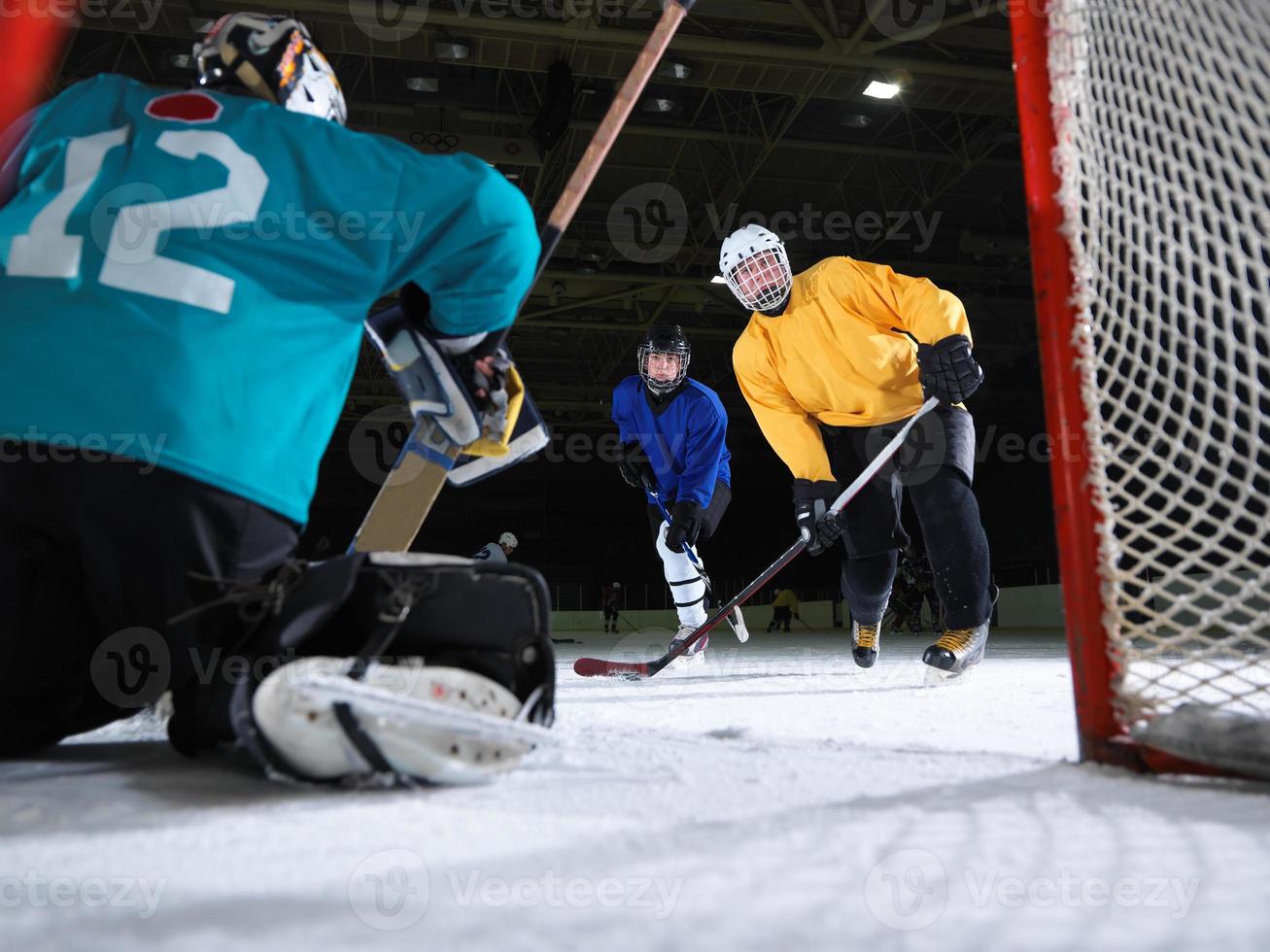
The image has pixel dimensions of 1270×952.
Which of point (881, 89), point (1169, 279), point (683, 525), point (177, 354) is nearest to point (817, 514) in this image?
point (683, 525)

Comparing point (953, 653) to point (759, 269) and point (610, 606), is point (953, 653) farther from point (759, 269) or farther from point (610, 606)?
point (610, 606)

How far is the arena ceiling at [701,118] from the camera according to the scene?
6832 mm

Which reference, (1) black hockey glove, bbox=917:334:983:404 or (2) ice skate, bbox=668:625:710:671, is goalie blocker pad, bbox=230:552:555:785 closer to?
(1) black hockey glove, bbox=917:334:983:404

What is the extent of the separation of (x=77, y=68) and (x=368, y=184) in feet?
26.0

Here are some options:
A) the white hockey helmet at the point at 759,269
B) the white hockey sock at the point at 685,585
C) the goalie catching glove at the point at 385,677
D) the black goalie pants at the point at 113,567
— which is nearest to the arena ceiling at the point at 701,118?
the white hockey helmet at the point at 759,269

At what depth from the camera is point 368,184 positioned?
122 centimetres

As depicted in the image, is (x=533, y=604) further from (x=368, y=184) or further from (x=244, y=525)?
(x=368, y=184)

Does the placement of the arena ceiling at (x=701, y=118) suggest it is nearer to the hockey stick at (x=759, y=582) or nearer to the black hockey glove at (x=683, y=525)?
the black hockey glove at (x=683, y=525)

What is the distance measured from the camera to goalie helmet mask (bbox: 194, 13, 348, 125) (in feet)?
4.60

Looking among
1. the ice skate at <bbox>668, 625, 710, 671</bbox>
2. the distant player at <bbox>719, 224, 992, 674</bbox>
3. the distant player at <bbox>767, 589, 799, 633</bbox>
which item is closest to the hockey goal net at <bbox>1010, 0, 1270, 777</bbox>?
the distant player at <bbox>719, 224, 992, 674</bbox>

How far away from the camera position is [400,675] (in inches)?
39.9

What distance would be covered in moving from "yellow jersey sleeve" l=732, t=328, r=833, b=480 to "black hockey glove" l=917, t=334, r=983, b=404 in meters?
0.56

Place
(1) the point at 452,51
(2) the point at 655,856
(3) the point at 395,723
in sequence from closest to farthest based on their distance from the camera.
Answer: (2) the point at 655,856 < (3) the point at 395,723 < (1) the point at 452,51

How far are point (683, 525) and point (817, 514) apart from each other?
0.97 meters
